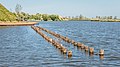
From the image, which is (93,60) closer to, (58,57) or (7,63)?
(58,57)

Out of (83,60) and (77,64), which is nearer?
(77,64)

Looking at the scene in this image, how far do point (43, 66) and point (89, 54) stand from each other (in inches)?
478

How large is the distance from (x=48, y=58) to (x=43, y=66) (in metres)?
6.89

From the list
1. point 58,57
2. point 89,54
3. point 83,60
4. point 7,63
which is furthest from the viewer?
point 89,54

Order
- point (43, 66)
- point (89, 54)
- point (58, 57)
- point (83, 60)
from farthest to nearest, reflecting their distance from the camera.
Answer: point (89, 54) < point (58, 57) < point (83, 60) < point (43, 66)

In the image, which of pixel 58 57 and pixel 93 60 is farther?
pixel 58 57

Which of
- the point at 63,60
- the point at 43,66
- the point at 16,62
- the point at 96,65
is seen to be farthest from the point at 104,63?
the point at 16,62

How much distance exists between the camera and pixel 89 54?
4509 centimetres

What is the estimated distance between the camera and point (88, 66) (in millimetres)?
35031

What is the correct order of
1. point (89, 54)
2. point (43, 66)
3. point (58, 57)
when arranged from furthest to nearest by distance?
point (89, 54), point (58, 57), point (43, 66)

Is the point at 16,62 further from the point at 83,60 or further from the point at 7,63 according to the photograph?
the point at 83,60

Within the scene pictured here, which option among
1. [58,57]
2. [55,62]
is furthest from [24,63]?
[58,57]

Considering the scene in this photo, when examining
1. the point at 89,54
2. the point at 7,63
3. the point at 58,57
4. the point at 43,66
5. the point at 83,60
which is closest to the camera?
the point at 43,66

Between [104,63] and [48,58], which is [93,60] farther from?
[48,58]
